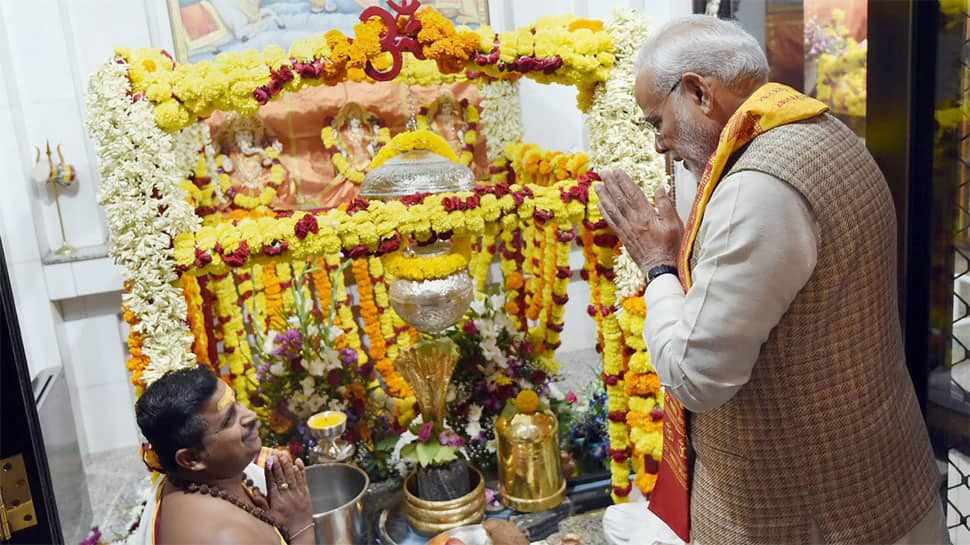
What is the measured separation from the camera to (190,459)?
5.96 ft

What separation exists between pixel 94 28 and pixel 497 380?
309 cm

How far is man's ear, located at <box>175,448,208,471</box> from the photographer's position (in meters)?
1.80

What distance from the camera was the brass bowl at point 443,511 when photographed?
10.5 ft

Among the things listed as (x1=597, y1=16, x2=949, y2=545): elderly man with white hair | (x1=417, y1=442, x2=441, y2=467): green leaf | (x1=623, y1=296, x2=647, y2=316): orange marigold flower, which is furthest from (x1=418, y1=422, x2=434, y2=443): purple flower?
(x1=597, y1=16, x2=949, y2=545): elderly man with white hair

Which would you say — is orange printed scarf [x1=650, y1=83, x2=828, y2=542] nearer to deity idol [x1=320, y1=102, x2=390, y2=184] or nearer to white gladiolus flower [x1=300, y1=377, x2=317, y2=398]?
white gladiolus flower [x1=300, y1=377, x2=317, y2=398]

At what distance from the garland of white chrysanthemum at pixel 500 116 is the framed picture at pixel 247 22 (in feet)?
2.89

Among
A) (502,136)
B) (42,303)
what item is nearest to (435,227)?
(502,136)

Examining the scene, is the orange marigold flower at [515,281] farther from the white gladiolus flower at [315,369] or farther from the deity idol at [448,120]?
the white gladiolus flower at [315,369]

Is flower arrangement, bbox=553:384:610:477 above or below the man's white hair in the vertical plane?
below

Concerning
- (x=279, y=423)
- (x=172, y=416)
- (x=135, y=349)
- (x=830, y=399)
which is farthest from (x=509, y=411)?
(x=830, y=399)

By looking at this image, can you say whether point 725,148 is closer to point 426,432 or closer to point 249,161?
point 426,432

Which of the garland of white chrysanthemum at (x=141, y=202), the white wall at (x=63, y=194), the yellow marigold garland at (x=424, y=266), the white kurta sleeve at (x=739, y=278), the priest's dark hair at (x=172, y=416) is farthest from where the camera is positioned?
the white wall at (x=63, y=194)

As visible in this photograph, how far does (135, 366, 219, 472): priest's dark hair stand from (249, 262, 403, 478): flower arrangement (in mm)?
1838

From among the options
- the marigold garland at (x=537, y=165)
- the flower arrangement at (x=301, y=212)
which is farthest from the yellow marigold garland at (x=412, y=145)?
the marigold garland at (x=537, y=165)
